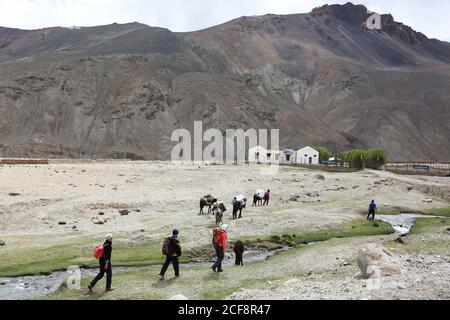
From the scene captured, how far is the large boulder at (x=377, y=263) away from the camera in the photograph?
16938 millimetres

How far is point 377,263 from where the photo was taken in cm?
1722

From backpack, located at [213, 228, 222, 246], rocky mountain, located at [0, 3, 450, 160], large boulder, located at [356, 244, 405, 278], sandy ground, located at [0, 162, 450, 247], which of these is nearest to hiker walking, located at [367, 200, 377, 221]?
sandy ground, located at [0, 162, 450, 247]

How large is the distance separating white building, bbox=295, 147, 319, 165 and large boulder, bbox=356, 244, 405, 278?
340 feet

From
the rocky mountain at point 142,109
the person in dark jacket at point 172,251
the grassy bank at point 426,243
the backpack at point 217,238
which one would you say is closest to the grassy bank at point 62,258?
the person in dark jacket at point 172,251

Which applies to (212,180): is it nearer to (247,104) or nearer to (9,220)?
(9,220)

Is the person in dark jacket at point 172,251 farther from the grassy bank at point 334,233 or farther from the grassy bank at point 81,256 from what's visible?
the grassy bank at point 334,233

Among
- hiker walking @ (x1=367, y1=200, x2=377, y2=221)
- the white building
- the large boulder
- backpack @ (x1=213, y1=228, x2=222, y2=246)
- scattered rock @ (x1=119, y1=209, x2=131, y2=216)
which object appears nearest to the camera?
the large boulder

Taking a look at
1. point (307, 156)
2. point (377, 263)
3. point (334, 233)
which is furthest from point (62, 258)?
point (307, 156)

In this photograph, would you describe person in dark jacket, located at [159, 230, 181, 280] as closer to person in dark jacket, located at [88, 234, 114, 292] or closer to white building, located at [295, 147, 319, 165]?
person in dark jacket, located at [88, 234, 114, 292]

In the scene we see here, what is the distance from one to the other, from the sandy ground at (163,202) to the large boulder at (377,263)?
1066 centimetres

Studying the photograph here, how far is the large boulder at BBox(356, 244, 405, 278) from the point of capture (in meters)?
16.9

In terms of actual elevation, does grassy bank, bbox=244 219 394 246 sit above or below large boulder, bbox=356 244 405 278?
below

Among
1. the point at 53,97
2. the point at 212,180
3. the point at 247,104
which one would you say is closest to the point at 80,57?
the point at 53,97
